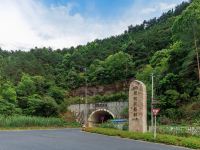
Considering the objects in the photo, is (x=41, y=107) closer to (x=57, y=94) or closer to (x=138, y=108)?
A: (x=57, y=94)

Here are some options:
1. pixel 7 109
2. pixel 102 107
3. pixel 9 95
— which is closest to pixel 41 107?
pixel 9 95

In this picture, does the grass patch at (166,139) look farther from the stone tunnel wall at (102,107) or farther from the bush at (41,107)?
the bush at (41,107)

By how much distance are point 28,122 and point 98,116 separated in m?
13.4

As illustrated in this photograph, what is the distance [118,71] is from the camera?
63.2m

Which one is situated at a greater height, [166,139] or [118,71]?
[118,71]

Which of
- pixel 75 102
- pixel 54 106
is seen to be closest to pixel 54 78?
pixel 75 102

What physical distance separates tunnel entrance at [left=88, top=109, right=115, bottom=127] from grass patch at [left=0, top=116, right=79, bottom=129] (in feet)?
12.1

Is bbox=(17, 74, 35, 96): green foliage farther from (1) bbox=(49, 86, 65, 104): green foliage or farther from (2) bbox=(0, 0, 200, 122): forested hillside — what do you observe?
(1) bbox=(49, 86, 65, 104): green foliage

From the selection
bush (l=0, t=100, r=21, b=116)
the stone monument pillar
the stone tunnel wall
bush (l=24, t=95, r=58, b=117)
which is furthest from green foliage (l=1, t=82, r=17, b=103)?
the stone monument pillar

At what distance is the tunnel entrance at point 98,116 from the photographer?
49578 millimetres

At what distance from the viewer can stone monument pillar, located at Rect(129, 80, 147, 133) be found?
27625mm

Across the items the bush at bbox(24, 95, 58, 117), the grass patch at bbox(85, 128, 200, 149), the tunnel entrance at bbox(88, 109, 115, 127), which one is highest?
the bush at bbox(24, 95, 58, 117)

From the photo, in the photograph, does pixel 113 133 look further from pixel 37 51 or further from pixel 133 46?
pixel 37 51

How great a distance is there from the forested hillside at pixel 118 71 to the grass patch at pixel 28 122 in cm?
333
